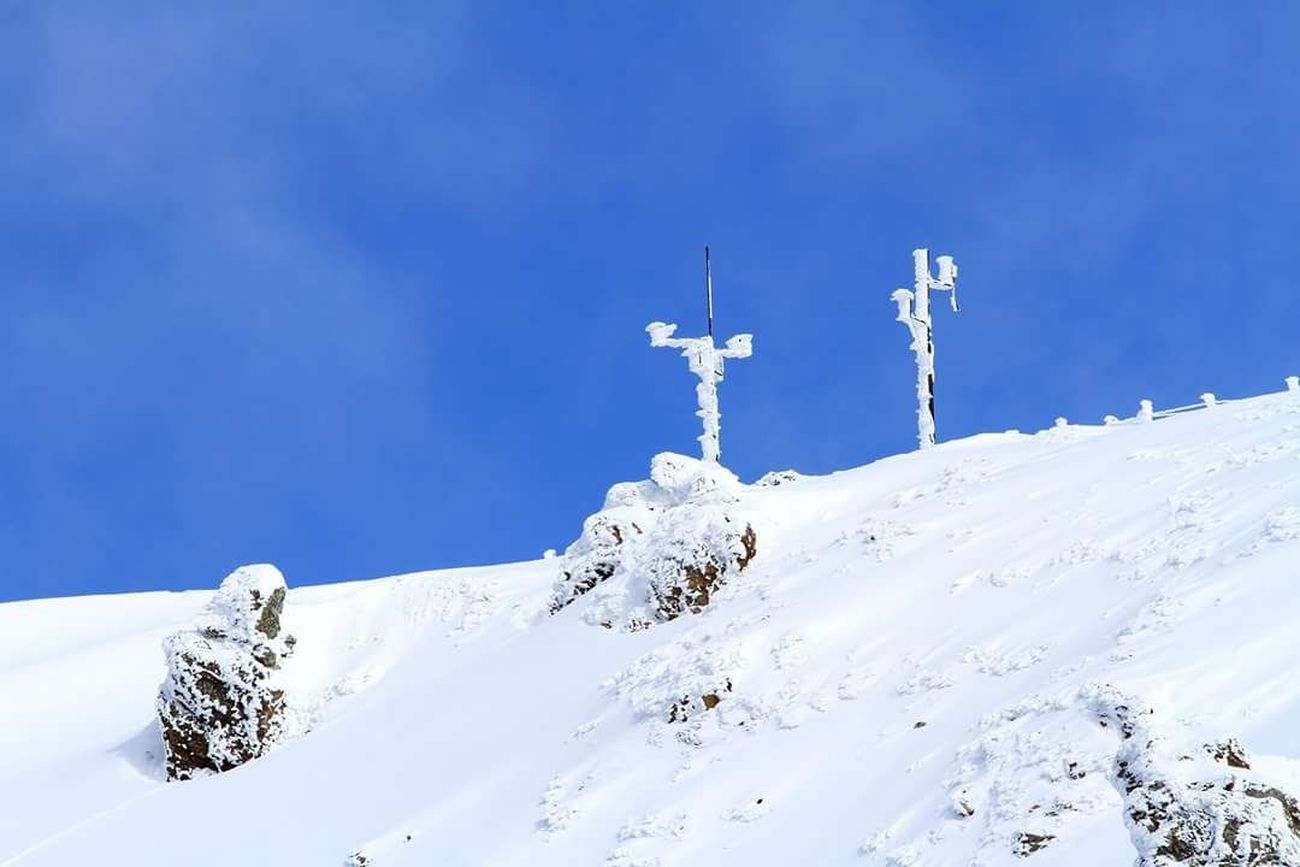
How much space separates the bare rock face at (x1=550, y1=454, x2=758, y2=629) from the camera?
25812 millimetres

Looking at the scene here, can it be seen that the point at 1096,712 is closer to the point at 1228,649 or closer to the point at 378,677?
the point at 1228,649

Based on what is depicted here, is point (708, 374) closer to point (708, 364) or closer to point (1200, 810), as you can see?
point (708, 364)

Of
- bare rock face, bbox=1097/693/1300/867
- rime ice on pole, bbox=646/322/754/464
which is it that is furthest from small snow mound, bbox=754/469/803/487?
bare rock face, bbox=1097/693/1300/867

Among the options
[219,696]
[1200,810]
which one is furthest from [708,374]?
[1200,810]

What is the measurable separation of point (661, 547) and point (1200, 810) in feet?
58.6

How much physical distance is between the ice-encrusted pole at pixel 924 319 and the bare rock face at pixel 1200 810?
29873mm

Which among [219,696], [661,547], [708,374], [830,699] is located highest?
[708,374]

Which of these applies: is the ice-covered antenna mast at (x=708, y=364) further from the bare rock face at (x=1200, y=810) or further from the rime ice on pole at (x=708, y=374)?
the bare rock face at (x=1200, y=810)

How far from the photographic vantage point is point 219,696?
26.9m

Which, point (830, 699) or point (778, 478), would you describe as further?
point (778, 478)

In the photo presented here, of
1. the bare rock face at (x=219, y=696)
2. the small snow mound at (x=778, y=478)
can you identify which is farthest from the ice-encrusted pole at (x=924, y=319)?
the bare rock face at (x=219, y=696)

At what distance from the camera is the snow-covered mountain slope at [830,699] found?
1378cm

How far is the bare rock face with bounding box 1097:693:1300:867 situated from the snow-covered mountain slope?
0.03 meters

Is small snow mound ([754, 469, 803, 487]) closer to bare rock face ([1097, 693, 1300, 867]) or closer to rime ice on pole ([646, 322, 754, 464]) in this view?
rime ice on pole ([646, 322, 754, 464])
